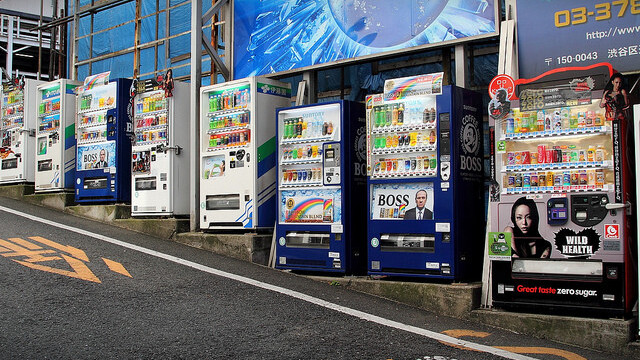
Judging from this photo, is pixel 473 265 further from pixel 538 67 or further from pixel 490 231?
pixel 538 67

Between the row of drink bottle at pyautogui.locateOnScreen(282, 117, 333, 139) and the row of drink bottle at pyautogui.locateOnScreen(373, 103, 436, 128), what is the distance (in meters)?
0.86

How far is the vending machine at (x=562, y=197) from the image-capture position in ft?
21.8

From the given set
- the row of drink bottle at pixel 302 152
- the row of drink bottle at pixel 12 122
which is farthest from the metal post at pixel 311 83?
the row of drink bottle at pixel 12 122

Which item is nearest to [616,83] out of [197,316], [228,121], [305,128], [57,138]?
[305,128]

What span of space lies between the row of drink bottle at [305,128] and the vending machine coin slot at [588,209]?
351 centimetres

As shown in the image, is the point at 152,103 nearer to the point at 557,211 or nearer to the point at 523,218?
the point at 523,218

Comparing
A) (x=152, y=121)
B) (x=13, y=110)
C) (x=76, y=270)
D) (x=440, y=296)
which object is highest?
(x=13, y=110)

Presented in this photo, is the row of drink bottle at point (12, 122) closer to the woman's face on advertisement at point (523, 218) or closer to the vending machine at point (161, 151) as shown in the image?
the vending machine at point (161, 151)

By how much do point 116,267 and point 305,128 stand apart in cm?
321

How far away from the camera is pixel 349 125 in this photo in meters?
9.09

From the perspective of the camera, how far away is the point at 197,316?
7.13 metres

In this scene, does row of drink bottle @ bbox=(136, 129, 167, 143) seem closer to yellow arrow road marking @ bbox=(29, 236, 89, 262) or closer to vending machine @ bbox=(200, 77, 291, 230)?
vending machine @ bbox=(200, 77, 291, 230)

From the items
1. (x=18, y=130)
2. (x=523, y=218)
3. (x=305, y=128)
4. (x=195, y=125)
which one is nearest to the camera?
(x=523, y=218)

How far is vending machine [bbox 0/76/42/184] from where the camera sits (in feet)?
49.2
